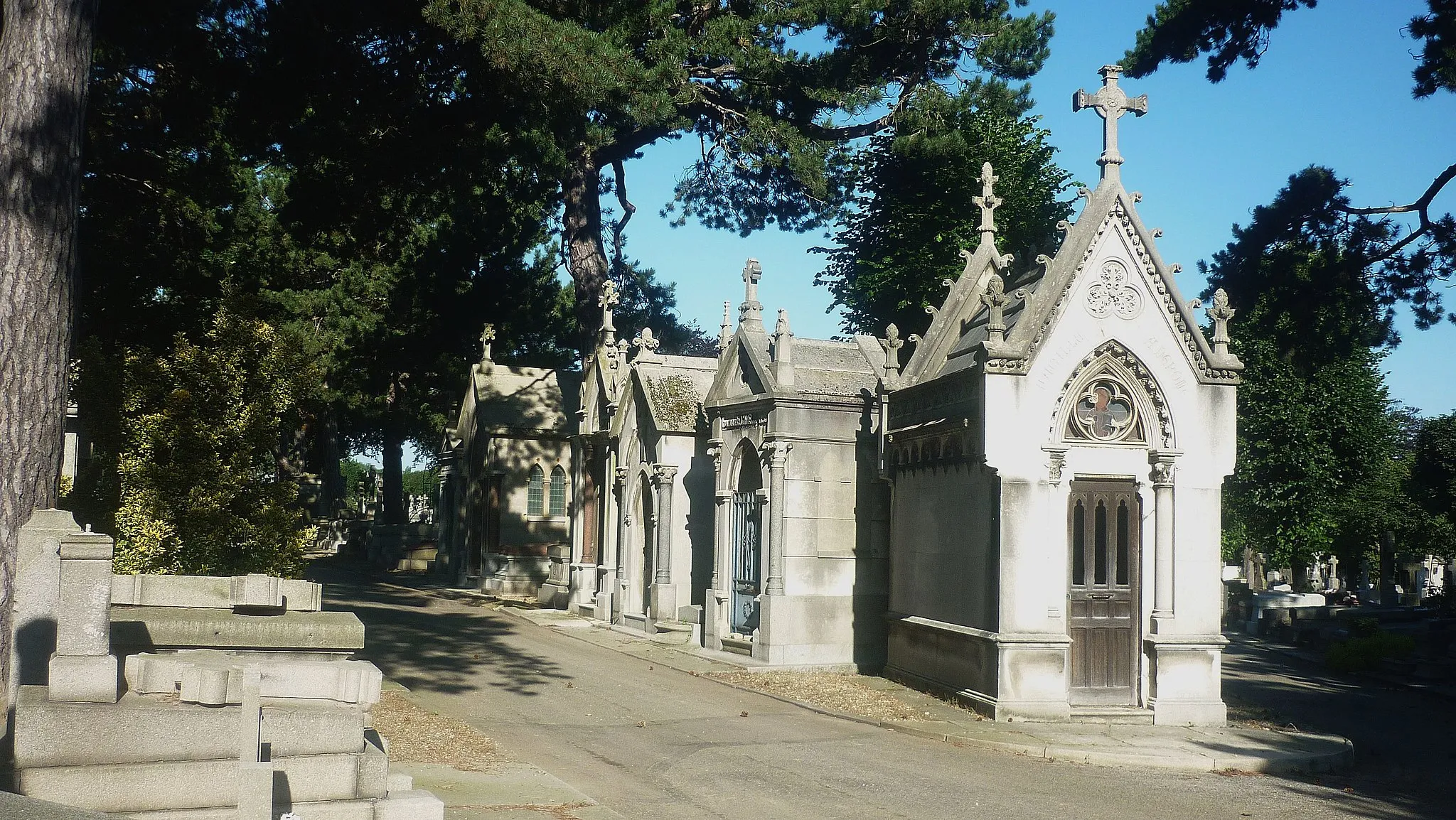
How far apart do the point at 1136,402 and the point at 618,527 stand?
13064 mm

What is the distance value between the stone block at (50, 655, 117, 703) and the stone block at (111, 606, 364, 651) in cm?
169

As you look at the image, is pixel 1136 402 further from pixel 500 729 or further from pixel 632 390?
pixel 632 390

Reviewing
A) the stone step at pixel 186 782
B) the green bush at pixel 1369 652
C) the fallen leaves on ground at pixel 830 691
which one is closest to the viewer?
the stone step at pixel 186 782

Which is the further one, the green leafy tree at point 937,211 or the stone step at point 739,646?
the green leafy tree at point 937,211

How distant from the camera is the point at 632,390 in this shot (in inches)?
977

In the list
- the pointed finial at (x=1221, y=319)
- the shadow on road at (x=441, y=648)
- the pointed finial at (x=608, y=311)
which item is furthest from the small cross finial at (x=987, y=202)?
the pointed finial at (x=608, y=311)

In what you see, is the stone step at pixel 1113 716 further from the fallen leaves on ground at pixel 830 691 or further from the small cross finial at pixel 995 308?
the small cross finial at pixel 995 308

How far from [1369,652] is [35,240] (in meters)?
22.2

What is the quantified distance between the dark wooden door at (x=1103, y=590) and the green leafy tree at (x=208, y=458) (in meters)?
9.28

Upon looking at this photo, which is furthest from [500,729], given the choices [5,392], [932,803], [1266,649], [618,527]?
[1266,649]

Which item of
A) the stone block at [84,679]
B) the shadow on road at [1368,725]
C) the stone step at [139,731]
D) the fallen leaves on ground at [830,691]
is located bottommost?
the shadow on road at [1368,725]

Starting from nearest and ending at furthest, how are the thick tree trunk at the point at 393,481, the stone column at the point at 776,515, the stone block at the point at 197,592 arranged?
1. the stone block at the point at 197,592
2. the stone column at the point at 776,515
3. the thick tree trunk at the point at 393,481

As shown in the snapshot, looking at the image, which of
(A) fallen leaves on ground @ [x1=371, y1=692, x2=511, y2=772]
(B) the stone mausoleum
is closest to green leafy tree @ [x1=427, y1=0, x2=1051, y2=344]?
(B) the stone mausoleum

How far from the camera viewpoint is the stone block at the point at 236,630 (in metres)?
8.37
